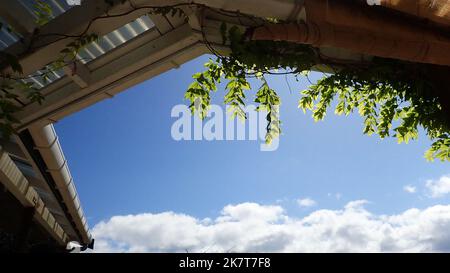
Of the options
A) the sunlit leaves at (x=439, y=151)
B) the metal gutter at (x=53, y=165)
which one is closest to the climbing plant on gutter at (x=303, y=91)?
the sunlit leaves at (x=439, y=151)

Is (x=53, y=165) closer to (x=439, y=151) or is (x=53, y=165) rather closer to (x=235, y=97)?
(x=235, y=97)

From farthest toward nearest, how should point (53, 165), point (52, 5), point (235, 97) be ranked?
1. point (53, 165)
2. point (235, 97)
3. point (52, 5)

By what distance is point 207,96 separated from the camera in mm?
4293

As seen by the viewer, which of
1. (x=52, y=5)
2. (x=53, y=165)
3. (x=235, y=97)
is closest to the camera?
(x=52, y=5)

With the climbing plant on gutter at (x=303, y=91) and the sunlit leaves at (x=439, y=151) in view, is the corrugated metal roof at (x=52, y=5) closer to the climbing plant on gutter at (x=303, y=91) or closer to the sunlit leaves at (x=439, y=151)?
the climbing plant on gutter at (x=303, y=91)

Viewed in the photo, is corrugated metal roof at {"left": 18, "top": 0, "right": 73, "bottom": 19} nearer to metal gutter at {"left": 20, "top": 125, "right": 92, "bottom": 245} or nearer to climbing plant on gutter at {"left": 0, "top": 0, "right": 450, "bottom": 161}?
climbing plant on gutter at {"left": 0, "top": 0, "right": 450, "bottom": 161}

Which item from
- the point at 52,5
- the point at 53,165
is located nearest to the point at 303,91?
the point at 52,5

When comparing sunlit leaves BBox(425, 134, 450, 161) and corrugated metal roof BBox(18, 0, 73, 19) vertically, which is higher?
corrugated metal roof BBox(18, 0, 73, 19)

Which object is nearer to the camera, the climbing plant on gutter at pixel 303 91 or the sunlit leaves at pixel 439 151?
the climbing plant on gutter at pixel 303 91

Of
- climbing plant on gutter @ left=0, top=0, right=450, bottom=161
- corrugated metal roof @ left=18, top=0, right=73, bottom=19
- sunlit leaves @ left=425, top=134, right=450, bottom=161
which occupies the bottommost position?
sunlit leaves @ left=425, top=134, right=450, bottom=161

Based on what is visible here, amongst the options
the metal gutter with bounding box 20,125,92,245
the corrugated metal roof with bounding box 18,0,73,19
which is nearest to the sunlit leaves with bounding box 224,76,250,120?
the corrugated metal roof with bounding box 18,0,73,19

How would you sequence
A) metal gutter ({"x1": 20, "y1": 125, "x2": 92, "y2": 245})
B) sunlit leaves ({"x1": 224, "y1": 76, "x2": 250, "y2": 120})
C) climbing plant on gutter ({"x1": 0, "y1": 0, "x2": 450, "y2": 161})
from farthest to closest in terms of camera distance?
1. metal gutter ({"x1": 20, "y1": 125, "x2": 92, "y2": 245})
2. sunlit leaves ({"x1": 224, "y1": 76, "x2": 250, "y2": 120})
3. climbing plant on gutter ({"x1": 0, "y1": 0, "x2": 450, "y2": 161})

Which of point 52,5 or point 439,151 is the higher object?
point 52,5
